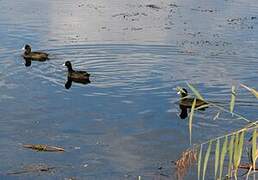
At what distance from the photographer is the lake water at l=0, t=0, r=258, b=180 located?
424 inches

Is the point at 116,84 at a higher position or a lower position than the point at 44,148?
higher

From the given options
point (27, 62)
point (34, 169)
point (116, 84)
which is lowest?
point (34, 169)

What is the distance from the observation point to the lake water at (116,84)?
35.4ft

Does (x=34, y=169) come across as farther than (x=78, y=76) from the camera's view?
No

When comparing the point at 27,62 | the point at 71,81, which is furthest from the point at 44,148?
the point at 27,62

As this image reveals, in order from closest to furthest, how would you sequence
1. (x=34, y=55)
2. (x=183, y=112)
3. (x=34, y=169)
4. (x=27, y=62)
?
(x=34, y=169), (x=183, y=112), (x=34, y=55), (x=27, y=62)

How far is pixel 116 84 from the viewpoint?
16.1m

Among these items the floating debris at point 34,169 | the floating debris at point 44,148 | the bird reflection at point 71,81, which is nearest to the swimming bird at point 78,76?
the bird reflection at point 71,81

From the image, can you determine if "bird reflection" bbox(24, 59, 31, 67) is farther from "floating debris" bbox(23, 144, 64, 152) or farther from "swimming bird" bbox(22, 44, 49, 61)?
"floating debris" bbox(23, 144, 64, 152)

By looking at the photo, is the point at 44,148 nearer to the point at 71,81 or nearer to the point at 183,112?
the point at 183,112

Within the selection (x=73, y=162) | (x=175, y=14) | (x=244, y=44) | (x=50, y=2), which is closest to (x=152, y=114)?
(x=73, y=162)

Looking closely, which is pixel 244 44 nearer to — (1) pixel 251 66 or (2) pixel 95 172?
(1) pixel 251 66

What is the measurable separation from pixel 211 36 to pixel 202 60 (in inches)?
174

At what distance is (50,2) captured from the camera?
107ft
